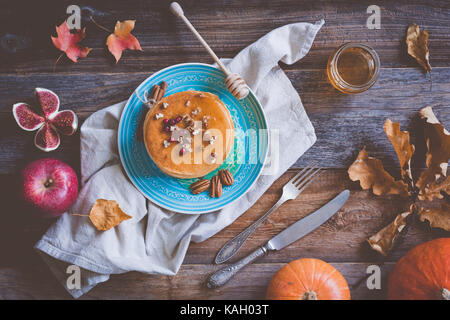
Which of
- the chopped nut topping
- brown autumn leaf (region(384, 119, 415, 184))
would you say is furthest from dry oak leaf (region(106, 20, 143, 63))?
brown autumn leaf (region(384, 119, 415, 184))

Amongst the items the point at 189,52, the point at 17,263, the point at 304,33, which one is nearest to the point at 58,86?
the point at 189,52

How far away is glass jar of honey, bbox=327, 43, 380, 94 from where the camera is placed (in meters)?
2.08

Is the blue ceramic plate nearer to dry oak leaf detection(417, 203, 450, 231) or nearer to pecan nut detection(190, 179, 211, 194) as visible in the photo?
pecan nut detection(190, 179, 211, 194)

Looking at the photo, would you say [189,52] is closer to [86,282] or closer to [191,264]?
[191,264]

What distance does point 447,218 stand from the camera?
83.0 inches

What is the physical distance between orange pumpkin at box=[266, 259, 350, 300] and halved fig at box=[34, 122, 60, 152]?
1.44 metres

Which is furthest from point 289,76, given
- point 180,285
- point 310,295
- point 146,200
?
point 180,285

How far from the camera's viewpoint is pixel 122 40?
214cm

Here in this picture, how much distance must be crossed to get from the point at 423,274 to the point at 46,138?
7.04 feet

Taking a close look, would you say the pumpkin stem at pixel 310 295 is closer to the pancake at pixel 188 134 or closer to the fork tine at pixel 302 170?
the fork tine at pixel 302 170

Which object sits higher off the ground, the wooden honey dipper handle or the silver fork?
the wooden honey dipper handle

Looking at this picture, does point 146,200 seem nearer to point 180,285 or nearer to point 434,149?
point 180,285
